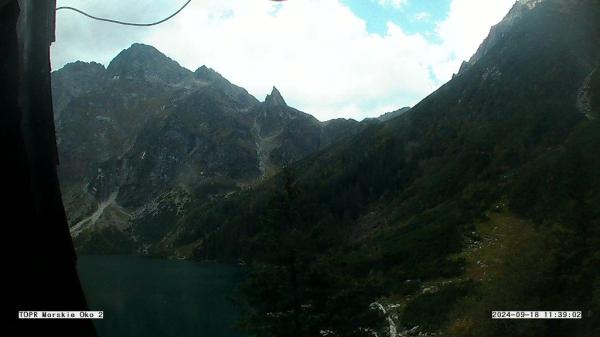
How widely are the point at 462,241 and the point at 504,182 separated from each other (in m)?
26.8

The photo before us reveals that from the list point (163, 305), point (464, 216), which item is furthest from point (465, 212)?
point (163, 305)

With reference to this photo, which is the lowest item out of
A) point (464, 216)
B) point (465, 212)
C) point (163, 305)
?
point (163, 305)

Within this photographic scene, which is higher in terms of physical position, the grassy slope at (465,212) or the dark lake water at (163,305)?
the grassy slope at (465,212)

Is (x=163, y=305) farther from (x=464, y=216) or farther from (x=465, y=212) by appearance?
(x=465, y=212)

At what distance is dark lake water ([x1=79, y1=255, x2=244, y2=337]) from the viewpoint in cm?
6300

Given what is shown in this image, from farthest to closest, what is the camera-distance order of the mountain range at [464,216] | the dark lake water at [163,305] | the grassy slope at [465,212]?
the dark lake water at [163,305] → the grassy slope at [465,212] → the mountain range at [464,216]

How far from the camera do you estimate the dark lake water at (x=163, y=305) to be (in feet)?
207

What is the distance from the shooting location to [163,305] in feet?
268

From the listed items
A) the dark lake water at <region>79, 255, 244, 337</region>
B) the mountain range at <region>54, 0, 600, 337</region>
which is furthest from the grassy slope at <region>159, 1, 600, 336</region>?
the dark lake water at <region>79, 255, 244, 337</region>

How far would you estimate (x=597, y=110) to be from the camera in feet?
307

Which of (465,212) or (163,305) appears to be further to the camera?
(163,305)

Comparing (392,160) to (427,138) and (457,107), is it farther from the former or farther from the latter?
(457,107)

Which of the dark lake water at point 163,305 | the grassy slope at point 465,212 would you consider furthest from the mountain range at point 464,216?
the dark lake water at point 163,305

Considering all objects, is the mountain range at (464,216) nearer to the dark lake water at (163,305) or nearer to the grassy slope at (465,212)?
the grassy slope at (465,212)
